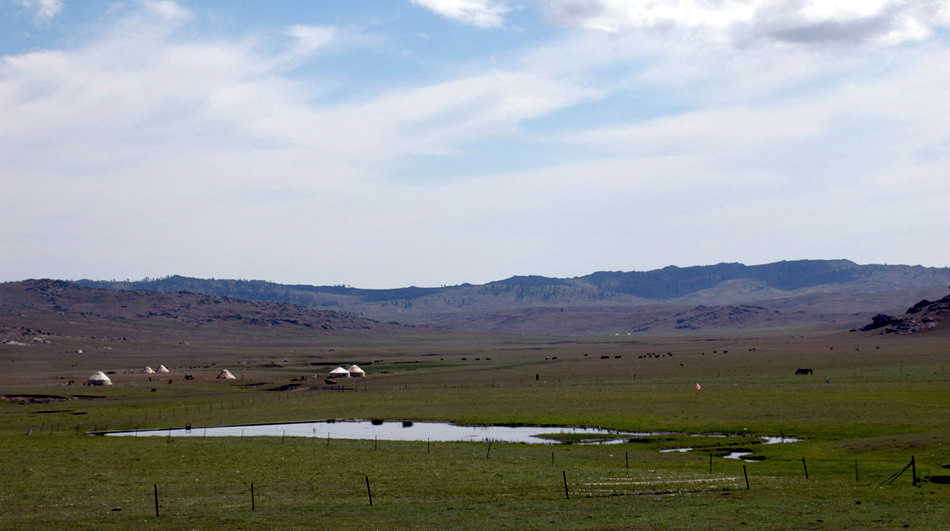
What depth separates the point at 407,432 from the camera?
63844mm

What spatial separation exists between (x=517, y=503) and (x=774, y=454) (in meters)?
20.4

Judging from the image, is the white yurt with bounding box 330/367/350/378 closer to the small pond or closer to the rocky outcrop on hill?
the small pond

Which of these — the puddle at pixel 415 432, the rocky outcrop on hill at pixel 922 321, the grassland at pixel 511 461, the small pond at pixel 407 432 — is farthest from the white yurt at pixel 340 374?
the rocky outcrop on hill at pixel 922 321

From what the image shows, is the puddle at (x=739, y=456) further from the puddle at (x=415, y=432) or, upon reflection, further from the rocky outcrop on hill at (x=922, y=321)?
the rocky outcrop on hill at (x=922, y=321)

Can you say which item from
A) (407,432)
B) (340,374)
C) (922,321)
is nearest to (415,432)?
(407,432)

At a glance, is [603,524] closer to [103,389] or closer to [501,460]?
[501,460]

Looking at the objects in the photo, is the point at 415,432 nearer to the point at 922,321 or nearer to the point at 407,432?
the point at 407,432

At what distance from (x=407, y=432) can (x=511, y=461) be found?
67.7ft

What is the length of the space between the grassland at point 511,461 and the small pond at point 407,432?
2.71m

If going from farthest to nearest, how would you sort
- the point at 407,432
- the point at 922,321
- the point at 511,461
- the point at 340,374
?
1. the point at 922,321
2. the point at 340,374
3. the point at 407,432
4. the point at 511,461

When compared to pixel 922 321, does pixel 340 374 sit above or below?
below

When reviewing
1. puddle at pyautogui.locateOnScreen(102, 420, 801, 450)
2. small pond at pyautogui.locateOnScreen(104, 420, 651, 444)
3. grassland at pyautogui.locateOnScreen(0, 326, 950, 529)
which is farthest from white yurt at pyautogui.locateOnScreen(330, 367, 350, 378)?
small pond at pyautogui.locateOnScreen(104, 420, 651, 444)

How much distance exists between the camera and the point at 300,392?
10244 cm

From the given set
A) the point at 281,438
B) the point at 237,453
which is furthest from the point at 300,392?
the point at 237,453
